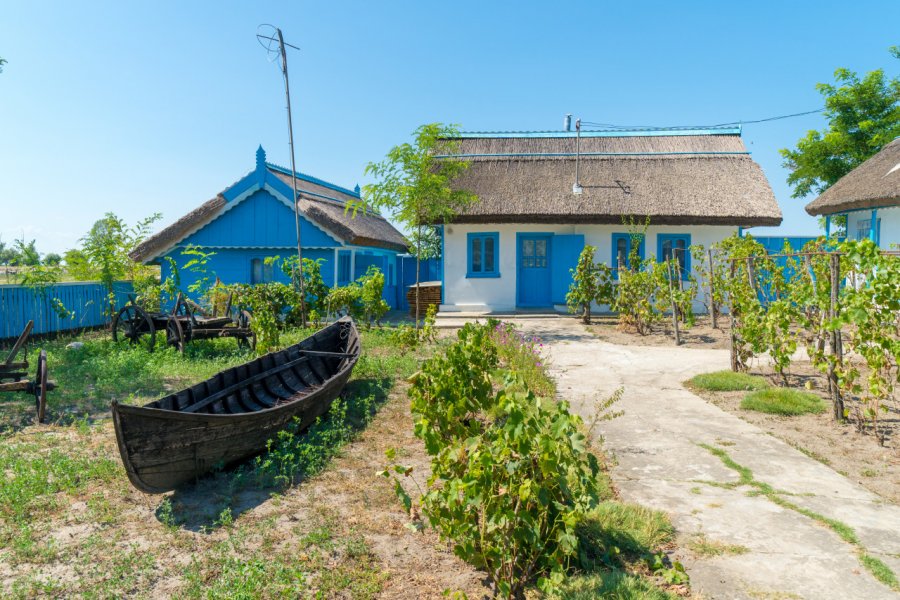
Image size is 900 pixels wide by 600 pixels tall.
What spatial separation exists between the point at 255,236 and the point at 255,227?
0.22 metres

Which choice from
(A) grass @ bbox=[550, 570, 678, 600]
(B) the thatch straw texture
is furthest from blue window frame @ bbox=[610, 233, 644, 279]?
(A) grass @ bbox=[550, 570, 678, 600]

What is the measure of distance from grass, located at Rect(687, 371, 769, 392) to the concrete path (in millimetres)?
276

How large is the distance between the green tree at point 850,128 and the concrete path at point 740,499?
20.0 m

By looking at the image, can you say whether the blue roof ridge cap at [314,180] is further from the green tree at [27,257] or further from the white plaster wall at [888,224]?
the white plaster wall at [888,224]

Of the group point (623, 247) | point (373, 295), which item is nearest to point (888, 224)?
point (623, 247)

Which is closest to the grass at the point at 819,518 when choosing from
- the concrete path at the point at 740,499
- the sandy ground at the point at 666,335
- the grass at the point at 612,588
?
the concrete path at the point at 740,499

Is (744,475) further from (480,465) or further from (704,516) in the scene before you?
(480,465)

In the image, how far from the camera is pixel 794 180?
23.9 metres

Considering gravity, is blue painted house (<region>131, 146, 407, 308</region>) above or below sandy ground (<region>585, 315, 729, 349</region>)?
above

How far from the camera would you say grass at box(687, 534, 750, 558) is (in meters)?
3.24

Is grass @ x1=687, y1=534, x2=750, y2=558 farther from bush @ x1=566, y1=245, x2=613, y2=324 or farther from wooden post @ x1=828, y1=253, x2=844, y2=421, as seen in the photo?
bush @ x1=566, y1=245, x2=613, y2=324

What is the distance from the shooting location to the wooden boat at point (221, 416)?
3.98m

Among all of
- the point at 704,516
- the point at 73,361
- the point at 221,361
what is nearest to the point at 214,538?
the point at 704,516

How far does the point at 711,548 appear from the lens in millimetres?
3270
